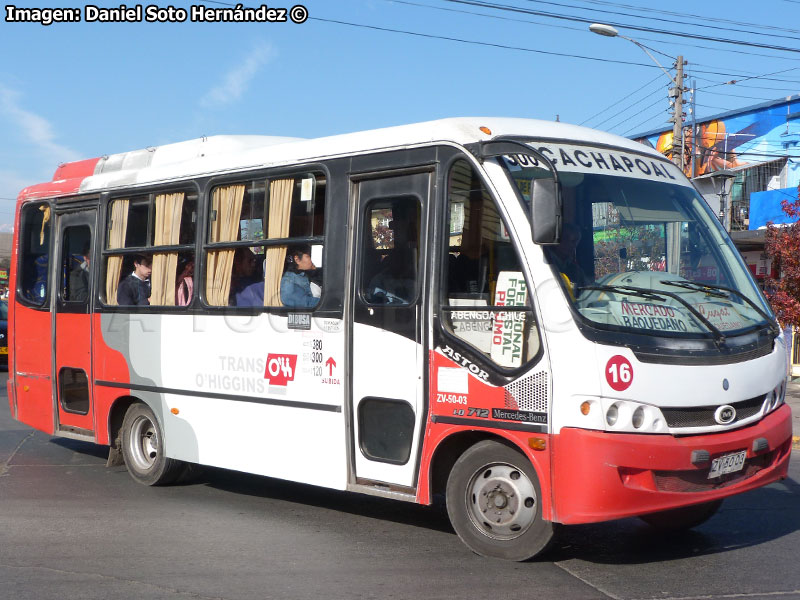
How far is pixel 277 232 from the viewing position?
24.7 ft

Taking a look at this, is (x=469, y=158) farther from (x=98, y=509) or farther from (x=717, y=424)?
(x=98, y=509)

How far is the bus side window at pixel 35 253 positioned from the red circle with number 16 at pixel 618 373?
6680 mm

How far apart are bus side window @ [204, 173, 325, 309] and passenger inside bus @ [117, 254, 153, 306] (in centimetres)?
93

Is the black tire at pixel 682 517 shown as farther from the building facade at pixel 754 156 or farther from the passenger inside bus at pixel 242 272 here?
the building facade at pixel 754 156

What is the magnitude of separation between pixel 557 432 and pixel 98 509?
4.16 metres

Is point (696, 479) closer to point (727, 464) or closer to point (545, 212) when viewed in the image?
point (727, 464)

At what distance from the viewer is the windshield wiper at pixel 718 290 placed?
20.1ft

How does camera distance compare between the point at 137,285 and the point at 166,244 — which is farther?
the point at 137,285

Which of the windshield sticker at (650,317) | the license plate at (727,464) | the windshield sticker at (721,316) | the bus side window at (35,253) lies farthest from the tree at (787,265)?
the bus side window at (35,253)

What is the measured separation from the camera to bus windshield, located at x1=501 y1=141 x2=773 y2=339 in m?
5.77

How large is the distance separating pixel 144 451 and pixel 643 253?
519cm

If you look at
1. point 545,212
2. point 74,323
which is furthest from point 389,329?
point 74,323

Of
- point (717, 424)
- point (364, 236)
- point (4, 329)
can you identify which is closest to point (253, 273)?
point (364, 236)

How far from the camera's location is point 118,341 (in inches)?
352
